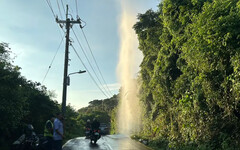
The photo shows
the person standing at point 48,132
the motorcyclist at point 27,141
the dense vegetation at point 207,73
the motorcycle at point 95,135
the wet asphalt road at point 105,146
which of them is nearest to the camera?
the dense vegetation at point 207,73

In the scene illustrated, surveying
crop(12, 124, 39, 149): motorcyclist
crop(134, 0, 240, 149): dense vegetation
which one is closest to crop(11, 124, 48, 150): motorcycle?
crop(12, 124, 39, 149): motorcyclist

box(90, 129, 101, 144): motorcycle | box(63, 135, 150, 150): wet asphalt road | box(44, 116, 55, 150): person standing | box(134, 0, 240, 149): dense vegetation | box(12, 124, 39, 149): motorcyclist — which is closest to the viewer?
box(134, 0, 240, 149): dense vegetation

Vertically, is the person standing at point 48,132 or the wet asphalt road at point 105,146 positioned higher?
the person standing at point 48,132

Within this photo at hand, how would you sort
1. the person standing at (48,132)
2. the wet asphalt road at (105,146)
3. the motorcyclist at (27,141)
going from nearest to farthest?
1. the person standing at (48,132)
2. the motorcyclist at (27,141)
3. the wet asphalt road at (105,146)

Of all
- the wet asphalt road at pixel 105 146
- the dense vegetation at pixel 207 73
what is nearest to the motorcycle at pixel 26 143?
the wet asphalt road at pixel 105 146

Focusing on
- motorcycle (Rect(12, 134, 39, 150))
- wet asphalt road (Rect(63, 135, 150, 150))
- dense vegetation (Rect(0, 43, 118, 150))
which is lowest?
wet asphalt road (Rect(63, 135, 150, 150))

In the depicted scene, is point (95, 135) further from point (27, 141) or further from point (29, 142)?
point (27, 141)

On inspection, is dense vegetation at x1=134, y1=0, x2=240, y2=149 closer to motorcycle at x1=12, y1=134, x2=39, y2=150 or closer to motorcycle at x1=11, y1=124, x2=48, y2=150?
motorcycle at x1=11, y1=124, x2=48, y2=150

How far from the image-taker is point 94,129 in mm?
17797

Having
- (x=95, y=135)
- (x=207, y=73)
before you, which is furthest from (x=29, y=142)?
(x=207, y=73)

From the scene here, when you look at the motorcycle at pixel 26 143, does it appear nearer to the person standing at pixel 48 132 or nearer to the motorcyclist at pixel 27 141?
the motorcyclist at pixel 27 141

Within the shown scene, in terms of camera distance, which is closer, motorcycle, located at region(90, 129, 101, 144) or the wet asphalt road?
the wet asphalt road

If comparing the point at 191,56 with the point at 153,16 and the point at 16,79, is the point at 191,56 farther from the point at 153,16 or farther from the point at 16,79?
Result: the point at 153,16

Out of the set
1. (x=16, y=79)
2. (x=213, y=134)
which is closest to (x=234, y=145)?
(x=213, y=134)
